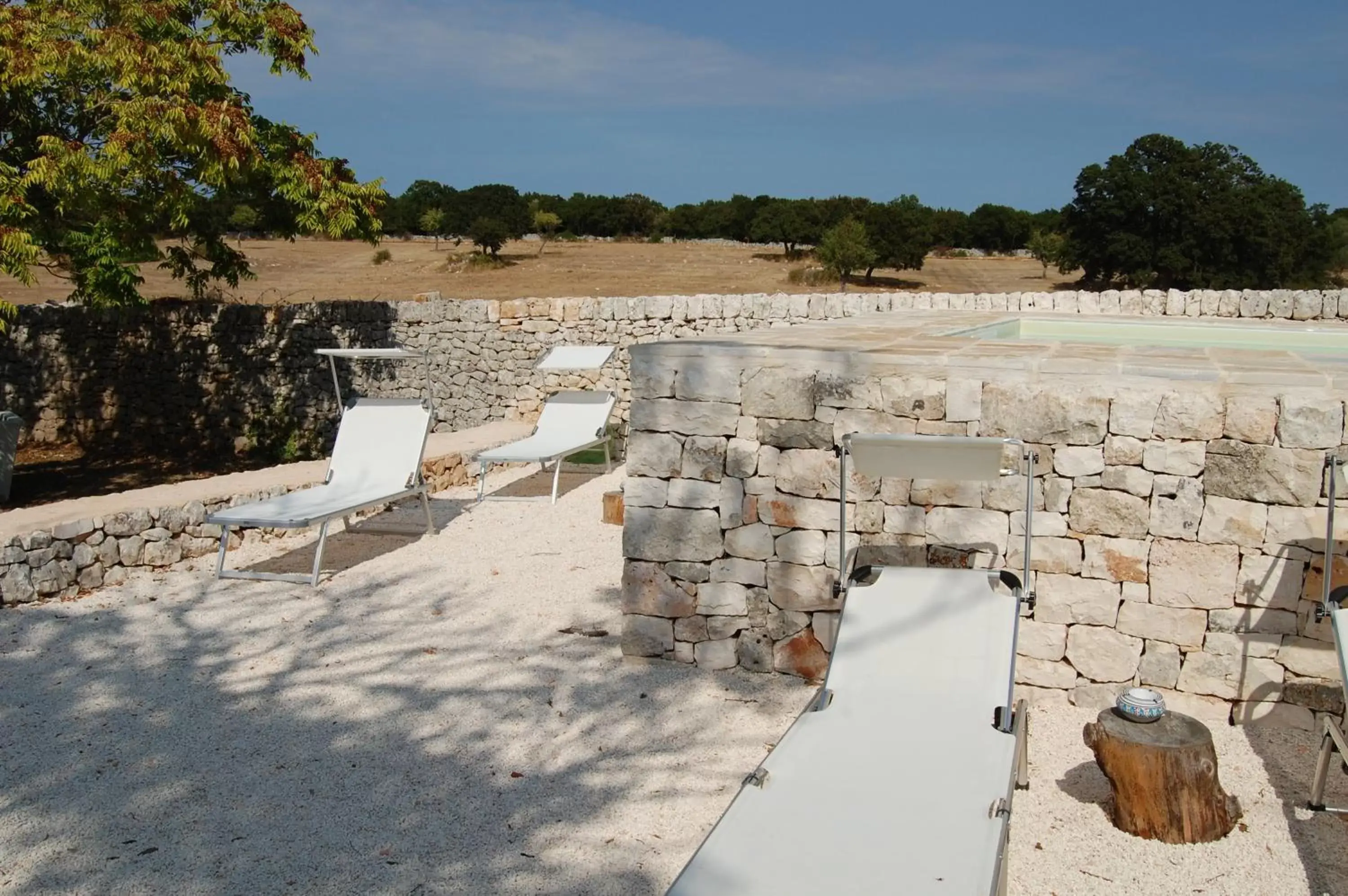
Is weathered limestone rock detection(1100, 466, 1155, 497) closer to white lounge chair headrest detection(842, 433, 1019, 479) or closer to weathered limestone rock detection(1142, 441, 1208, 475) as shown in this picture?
weathered limestone rock detection(1142, 441, 1208, 475)

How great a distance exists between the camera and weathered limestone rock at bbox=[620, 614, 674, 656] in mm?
4570

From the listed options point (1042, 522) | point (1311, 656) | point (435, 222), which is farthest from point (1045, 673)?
point (435, 222)

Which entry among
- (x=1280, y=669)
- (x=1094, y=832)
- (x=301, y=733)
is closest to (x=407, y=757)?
(x=301, y=733)

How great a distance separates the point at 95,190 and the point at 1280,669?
364 inches

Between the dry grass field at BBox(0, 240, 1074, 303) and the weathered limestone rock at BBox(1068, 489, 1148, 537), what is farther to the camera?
the dry grass field at BBox(0, 240, 1074, 303)

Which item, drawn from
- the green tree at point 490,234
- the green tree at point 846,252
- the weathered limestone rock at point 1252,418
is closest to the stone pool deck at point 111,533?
the weathered limestone rock at point 1252,418

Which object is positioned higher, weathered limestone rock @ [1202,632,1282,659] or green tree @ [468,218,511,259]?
green tree @ [468,218,511,259]

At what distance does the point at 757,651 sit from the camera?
14.6ft

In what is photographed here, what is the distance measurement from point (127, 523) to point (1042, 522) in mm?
5095

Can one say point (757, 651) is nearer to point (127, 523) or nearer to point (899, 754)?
point (899, 754)

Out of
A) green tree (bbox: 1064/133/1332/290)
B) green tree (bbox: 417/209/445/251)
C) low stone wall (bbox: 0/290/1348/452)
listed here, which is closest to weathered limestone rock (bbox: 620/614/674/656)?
low stone wall (bbox: 0/290/1348/452)

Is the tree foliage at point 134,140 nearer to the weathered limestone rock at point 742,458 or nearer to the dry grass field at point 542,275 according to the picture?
the weathered limestone rock at point 742,458

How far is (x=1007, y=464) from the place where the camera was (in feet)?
13.0

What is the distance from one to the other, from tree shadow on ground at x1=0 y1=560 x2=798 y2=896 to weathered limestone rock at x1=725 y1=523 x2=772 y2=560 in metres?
0.53
